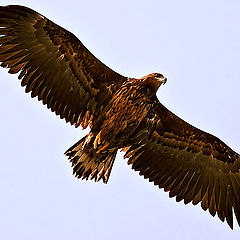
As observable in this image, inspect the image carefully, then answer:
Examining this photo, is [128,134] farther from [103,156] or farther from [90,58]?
[90,58]

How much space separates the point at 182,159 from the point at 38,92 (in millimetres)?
3070

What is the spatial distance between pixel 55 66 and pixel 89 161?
5.69ft

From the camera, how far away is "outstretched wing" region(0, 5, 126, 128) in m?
13.7

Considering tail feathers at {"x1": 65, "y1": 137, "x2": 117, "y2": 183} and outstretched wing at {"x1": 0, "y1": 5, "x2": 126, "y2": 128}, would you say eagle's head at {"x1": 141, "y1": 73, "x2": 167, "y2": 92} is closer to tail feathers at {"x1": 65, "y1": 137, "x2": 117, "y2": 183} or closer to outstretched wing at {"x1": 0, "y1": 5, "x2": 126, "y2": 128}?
outstretched wing at {"x1": 0, "y1": 5, "x2": 126, "y2": 128}

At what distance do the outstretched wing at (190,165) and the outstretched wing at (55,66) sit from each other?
1225mm

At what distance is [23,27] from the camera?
45.2 feet

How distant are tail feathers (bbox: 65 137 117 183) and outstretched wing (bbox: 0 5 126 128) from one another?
0.43 m

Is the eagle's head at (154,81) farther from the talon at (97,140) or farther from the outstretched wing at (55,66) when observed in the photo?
the talon at (97,140)

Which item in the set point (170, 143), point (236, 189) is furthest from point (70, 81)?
point (236, 189)

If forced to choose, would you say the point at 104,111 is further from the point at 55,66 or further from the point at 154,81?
the point at 55,66

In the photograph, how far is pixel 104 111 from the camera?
1417 cm

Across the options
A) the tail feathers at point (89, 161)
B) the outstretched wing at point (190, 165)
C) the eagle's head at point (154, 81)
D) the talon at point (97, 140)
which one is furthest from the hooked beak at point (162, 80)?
the tail feathers at point (89, 161)

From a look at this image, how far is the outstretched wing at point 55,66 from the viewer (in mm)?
13688

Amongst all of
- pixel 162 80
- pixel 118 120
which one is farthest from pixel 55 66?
pixel 162 80
